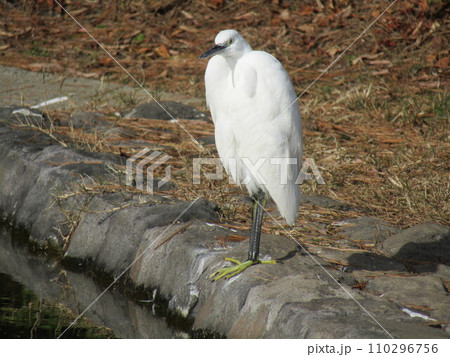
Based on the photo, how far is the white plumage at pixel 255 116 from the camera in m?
3.62

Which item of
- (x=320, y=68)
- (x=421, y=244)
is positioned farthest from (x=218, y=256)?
(x=320, y=68)

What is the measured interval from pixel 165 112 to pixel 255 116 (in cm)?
312

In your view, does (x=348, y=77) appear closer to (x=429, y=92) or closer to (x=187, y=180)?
(x=429, y=92)

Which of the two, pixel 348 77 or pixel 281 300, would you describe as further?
pixel 348 77

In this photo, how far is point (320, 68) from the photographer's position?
26.7 ft

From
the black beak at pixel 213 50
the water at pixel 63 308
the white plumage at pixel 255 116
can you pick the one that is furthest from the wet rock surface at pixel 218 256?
the black beak at pixel 213 50

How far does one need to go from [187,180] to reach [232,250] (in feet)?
4.50

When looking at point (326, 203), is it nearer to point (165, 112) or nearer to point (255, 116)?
point (255, 116)

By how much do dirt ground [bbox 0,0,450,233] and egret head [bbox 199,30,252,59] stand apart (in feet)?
3.85

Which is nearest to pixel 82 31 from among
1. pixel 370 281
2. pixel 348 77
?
pixel 348 77

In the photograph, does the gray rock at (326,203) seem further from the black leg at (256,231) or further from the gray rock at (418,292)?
the gray rock at (418,292)

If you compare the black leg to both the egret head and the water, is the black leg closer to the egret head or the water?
the water

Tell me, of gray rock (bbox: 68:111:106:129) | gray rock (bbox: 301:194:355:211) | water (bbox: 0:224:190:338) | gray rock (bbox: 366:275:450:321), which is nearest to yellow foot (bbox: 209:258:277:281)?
water (bbox: 0:224:190:338)

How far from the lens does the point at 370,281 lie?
3.45 metres
